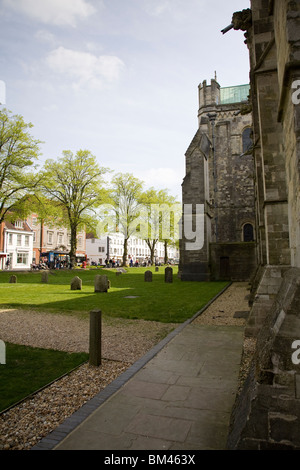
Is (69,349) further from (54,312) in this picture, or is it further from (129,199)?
(129,199)

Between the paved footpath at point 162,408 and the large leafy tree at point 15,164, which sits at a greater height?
the large leafy tree at point 15,164

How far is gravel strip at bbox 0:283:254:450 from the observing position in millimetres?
3340

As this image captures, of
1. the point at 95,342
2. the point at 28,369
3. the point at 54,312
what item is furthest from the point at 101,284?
the point at 28,369

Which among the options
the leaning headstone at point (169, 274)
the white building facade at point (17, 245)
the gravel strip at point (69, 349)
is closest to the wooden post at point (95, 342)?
the gravel strip at point (69, 349)

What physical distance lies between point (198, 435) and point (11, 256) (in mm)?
45197

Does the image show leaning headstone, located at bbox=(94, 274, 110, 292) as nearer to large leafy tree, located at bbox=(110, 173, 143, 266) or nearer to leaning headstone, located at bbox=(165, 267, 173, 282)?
leaning headstone, located at bbox=(165, 267, 173, 282)

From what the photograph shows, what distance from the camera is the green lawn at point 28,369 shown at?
4121 millimetres

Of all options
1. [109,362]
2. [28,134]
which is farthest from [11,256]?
[109,362]

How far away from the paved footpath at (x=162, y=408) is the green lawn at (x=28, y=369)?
1.12 metres

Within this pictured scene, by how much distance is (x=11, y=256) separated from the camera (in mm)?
43250

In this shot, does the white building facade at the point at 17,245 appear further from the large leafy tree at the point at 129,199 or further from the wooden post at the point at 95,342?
the wooden post at the point at 95,342

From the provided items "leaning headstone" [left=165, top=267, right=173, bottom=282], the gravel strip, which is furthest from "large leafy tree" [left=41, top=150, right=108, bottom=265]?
the gravel strip

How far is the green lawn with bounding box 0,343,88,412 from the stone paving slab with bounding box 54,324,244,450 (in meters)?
1.28

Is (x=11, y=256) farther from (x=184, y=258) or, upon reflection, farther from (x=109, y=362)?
(x=109, y=362)
